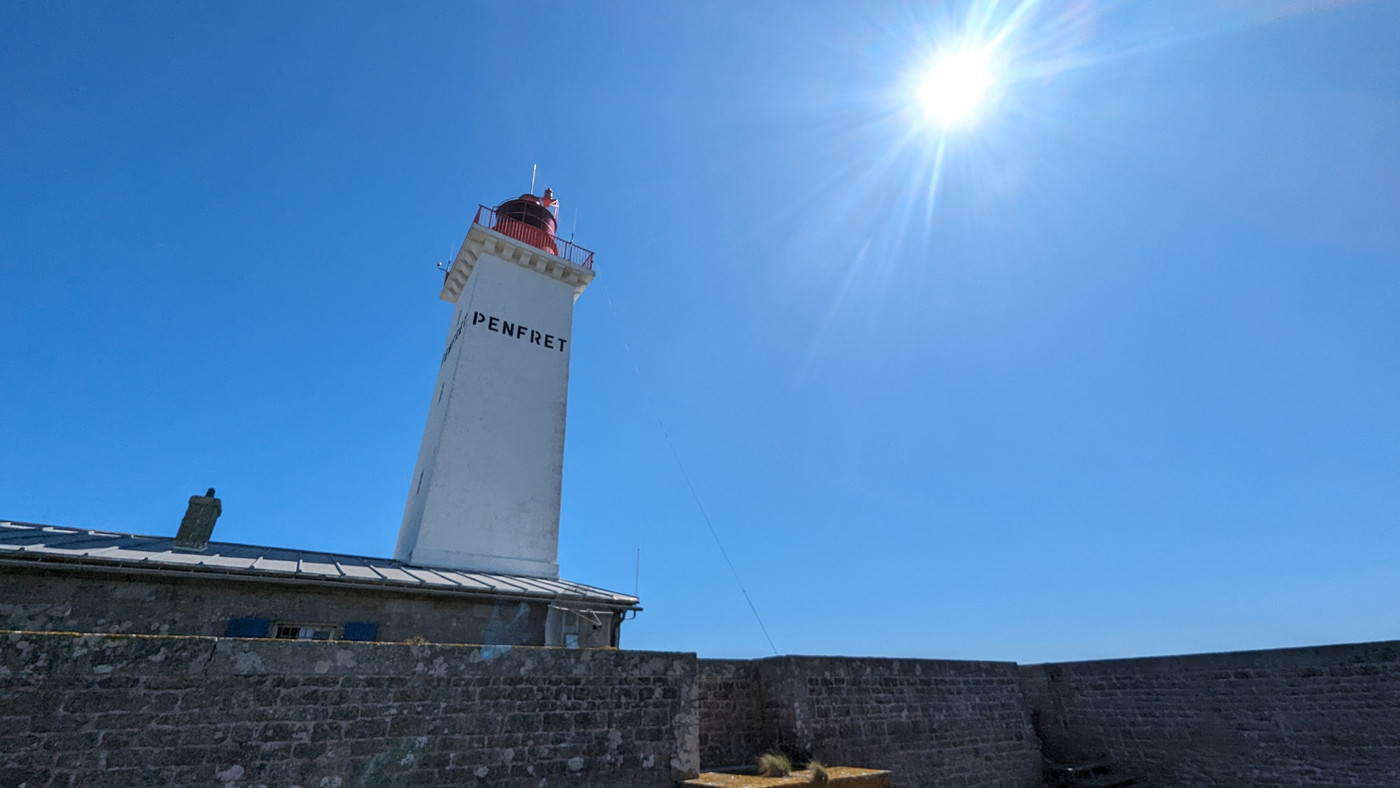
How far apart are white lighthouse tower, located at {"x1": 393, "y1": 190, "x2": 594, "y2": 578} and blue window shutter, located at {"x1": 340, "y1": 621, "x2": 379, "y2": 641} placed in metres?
3.26

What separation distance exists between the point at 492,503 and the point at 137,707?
973 centimetres

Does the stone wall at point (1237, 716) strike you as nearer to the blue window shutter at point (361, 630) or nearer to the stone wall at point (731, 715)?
the stone wall at point (731, 715)

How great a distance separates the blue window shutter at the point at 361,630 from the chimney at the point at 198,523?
3094 mm

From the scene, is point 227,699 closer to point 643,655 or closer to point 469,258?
point 643,655

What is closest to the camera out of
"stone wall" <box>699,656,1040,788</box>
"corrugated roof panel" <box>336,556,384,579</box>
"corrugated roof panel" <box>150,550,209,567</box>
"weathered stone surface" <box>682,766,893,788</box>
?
"weathered stone surface" <box>682,766,893,788</box>

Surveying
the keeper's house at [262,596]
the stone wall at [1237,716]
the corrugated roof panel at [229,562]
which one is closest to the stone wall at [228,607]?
the keeper's house at [262,596]

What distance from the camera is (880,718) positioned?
9984 mm

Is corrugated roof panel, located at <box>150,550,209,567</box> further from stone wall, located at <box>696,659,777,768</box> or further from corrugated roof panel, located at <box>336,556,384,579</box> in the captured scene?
stone wall, located at <box>696,659,777,768</box>

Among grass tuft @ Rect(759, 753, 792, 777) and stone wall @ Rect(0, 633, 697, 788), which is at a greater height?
stone wall @ Rect(0, 633, 697, 788)

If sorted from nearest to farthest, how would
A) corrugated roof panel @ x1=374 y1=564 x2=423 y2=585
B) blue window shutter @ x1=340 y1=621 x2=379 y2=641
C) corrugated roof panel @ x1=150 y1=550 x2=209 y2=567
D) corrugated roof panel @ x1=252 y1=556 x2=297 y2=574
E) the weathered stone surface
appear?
1. the weathered stone surface
2. corrugated roof panel @ x1=150 y1=550 x2=209 y2=567
3. corrugated roof panel @ x1=252 y1=556 x2=297 y2=574
4. blue window shutter @ x1=340 y1=621 x2=379 y2=641
5. corrugated roof panel @ x1=374 y1=564 x2=423 y2=585

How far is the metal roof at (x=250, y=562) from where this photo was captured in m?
8.25

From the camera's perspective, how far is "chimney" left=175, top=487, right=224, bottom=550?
1006cm

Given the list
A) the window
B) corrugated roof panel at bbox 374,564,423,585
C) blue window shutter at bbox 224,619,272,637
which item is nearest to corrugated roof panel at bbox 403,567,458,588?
corrugated roof panel at bbox 374,564,423,585

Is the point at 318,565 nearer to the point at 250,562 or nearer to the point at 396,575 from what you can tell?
the point at 250,562
